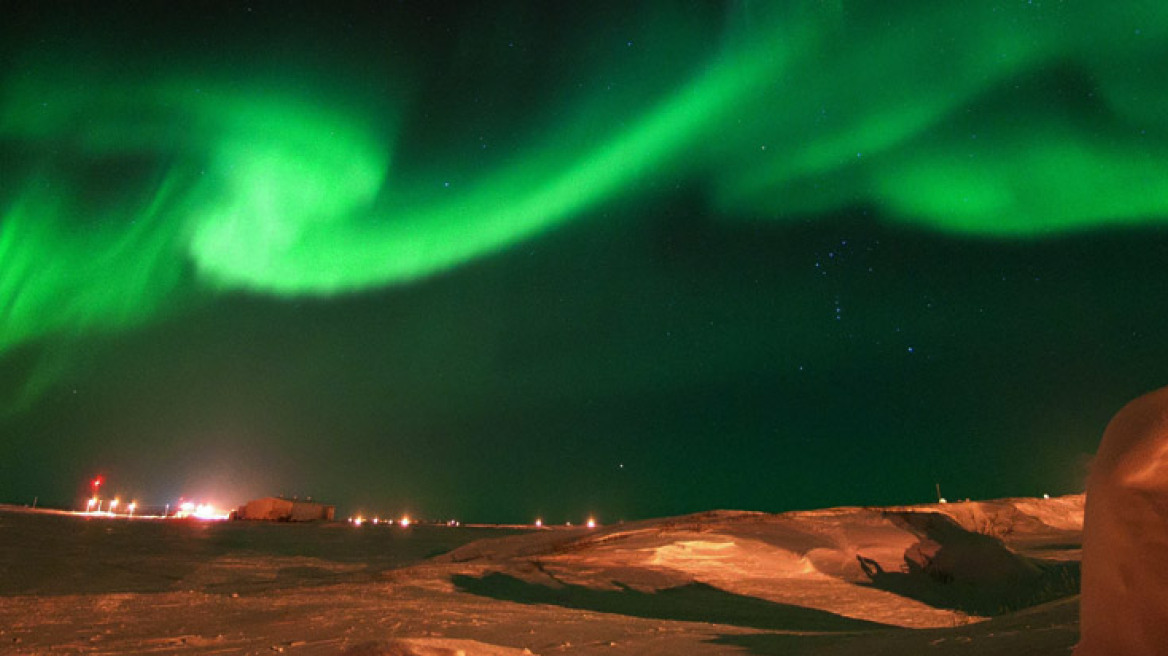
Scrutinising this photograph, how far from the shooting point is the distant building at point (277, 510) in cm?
5412

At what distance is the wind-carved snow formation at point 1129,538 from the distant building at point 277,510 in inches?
2234

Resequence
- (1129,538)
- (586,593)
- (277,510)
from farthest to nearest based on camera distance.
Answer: (277,510)
(586,593)
(1129,538)

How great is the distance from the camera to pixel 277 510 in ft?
179

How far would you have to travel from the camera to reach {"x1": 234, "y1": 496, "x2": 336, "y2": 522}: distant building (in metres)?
54.1

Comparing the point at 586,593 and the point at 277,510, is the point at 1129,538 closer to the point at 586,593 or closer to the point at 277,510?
the point at 586,593

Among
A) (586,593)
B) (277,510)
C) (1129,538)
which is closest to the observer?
(1129,538)

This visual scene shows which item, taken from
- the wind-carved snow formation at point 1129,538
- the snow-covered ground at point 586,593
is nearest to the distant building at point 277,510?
the snow-covered ground at point 586,593

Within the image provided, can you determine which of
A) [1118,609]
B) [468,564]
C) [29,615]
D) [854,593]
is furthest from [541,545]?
[1118,609]

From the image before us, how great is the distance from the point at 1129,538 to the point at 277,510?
196 ft

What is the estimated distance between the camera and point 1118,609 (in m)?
3.28

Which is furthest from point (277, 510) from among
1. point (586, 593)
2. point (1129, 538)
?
point (1129, 538)

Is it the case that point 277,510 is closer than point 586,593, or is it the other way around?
point 586,593

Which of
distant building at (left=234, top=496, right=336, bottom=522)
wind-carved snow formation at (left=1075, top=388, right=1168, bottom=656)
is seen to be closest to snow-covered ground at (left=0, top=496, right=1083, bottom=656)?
wind-carved snow formation at (left=1075, top=388, right=1168, bottom=656)

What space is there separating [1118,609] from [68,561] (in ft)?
61.2
